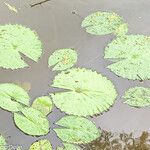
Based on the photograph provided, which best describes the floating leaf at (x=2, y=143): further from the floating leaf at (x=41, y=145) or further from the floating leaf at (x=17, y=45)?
the floating leaf at (x=17, y=45)

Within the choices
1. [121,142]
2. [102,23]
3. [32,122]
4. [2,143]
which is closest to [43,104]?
[32,122]

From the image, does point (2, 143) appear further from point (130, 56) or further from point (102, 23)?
point (102, 23)

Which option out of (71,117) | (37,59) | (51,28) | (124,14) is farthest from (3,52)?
(124,14)

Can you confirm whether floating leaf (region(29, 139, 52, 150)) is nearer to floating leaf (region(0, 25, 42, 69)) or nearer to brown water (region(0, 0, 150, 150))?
brown water (region(0, 0, 150, 150))

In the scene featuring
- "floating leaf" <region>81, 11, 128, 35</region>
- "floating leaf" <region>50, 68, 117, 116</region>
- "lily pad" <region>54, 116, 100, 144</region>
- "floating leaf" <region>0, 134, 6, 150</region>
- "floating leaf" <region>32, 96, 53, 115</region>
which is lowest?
"floating leaf" <region>0, 134, 6, 150</region>

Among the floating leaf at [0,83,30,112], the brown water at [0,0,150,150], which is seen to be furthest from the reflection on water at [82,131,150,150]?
the floating leaf at [0,83,30,112]

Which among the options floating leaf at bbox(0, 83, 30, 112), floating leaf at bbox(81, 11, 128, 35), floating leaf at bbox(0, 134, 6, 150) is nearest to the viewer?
floating leaf at bbox(0, 134, 6, 150)

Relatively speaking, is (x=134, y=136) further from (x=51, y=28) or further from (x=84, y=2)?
(x=84, y=2)
